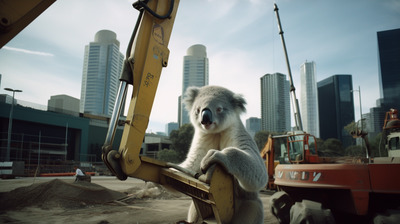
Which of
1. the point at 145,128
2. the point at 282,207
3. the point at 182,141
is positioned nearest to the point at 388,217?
the point at 282,207

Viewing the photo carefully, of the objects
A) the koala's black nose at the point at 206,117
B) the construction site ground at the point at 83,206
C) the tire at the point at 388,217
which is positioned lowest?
the construction site ground at the point at 83,206

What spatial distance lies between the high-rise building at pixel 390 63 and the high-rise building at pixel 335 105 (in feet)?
30.9

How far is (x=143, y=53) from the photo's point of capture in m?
2.69

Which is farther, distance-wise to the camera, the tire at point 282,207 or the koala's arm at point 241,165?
the tire at point 282,207

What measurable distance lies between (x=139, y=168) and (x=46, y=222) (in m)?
4.45

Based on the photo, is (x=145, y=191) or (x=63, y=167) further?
(x=63, y=167)

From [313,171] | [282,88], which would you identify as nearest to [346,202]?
[313,171]

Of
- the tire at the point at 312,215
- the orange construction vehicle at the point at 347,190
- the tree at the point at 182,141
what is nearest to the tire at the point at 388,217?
the orange construction vehicle at the point at 347,190

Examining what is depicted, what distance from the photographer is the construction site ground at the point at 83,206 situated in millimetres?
5500

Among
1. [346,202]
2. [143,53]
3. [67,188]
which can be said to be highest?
[143,53]

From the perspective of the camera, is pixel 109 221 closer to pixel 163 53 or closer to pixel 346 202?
pixel 163 53

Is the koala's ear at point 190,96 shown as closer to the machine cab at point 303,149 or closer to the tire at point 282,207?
the tire at point 282,207

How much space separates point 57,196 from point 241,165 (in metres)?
7.51

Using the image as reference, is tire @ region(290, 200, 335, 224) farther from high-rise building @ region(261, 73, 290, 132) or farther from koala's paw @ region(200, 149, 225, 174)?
high-rise building @ region(261, 73, 290, 132)
